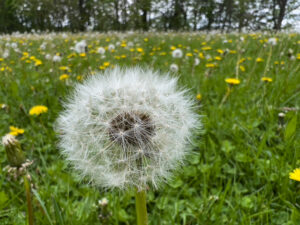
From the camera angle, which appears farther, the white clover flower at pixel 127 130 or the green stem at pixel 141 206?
the white clover flower at pixel 127 130

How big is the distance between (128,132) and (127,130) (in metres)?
0.01

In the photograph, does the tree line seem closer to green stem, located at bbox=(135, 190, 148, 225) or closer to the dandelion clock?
the dandelion clock

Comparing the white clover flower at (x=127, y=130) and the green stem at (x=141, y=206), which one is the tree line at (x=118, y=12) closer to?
the white clover flower at (x=127, y=130)

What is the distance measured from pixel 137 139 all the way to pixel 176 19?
10516mm

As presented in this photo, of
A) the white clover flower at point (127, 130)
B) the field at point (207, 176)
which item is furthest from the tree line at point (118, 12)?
the white clover flower at point (127, 130)

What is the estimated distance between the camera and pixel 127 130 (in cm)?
121

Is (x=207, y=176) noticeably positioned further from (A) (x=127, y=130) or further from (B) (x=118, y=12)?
(B) (x=118, y=12)

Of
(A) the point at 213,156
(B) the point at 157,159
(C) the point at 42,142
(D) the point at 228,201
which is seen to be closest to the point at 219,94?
(A) the point at 213,156

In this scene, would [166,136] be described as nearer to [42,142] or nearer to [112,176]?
[112,176]

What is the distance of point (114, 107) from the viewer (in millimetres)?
1268

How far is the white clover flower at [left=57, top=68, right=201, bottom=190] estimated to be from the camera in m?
1.20

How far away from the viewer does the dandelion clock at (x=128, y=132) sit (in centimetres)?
120

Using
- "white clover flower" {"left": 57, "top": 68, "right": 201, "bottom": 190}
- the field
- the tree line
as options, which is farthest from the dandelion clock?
the tree line

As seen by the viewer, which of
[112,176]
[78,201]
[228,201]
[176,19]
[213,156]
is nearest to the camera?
[112,176]
